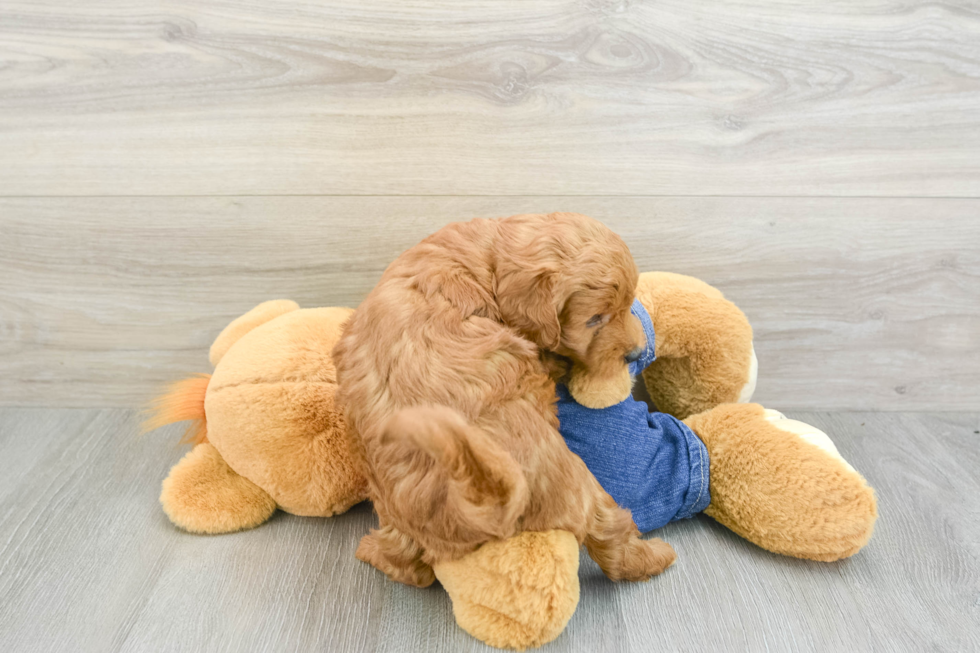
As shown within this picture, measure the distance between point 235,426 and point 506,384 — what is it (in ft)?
1.53

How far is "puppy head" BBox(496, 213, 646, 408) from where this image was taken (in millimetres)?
679

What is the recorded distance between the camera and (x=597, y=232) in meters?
0.72

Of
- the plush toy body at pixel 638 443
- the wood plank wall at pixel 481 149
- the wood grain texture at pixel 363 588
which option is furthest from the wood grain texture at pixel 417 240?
the wood grain texture at pixel 363 588

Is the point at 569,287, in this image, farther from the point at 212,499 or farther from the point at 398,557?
the point at 212,499

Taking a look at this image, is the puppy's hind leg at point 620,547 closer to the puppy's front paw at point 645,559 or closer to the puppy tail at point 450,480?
the puppy's front paw at point 645,559

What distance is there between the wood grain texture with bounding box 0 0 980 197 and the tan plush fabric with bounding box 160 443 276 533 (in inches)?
18.0

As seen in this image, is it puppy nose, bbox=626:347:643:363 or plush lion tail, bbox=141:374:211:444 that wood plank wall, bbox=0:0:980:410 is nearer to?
plush lion tail, bbox=141:374:211:444

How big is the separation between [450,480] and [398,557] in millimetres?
259

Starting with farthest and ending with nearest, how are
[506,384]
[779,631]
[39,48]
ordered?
1. [39,48]
2. [779,631]
3. [506,384]

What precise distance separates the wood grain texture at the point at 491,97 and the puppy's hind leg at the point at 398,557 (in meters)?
0.56

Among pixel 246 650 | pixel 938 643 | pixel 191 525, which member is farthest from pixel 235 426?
pixel 938 643

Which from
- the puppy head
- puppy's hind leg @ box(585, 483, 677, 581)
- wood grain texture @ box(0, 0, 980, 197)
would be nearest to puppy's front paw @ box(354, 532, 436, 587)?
puppy's hind leg @ box(585, 483, 677, 581)

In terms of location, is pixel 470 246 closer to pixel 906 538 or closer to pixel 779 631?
pixel 779 631

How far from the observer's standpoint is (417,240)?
1089 mm
